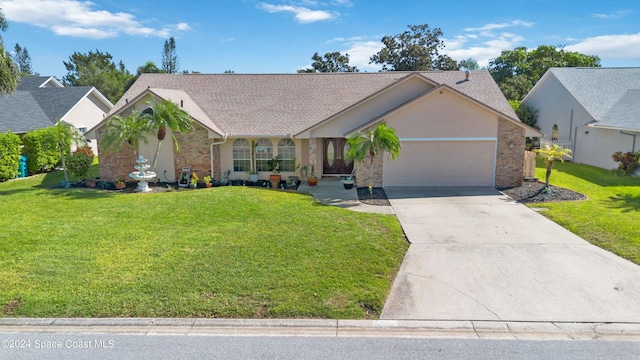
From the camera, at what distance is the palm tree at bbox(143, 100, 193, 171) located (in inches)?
660

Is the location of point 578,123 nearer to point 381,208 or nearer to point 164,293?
point 381,208

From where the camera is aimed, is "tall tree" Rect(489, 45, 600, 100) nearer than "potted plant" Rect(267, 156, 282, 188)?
No

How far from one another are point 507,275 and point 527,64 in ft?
166

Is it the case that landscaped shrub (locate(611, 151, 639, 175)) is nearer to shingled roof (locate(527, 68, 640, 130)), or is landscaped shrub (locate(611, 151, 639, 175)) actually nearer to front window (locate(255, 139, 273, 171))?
shingled roof (locate(527, 68, 640, 130))

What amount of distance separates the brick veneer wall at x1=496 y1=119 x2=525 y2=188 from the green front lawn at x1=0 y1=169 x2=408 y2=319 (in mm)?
7727

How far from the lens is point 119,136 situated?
1653 centimetres

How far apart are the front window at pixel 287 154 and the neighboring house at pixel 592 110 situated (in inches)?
537

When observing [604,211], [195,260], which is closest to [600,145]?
[604,211]

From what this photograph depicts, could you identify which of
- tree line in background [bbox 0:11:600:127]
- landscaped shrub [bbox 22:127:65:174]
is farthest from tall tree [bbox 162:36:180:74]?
landscaped shrub [bbox 22:127:65:174]

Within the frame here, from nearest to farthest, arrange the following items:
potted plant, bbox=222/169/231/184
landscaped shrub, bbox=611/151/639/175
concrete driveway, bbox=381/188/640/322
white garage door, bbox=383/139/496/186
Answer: concrete driveway, bbox=381/188/640/322 < white garage door, bbox=383/139/496/186 < potted plant, bbox=222/169/231/184 < landscaped shrub, bbox=611/151/639/175

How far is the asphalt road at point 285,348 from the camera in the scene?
577 cm

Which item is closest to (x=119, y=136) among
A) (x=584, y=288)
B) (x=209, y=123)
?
(x=209, y=123)

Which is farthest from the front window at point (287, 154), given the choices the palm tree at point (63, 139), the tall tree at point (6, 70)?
the tall tree at point (6, 70)

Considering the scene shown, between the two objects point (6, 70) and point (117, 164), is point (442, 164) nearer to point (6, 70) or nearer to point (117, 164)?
point (117, 164)
